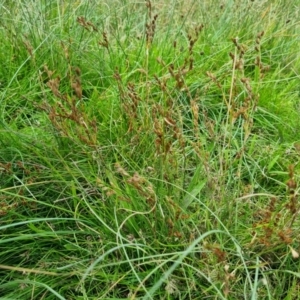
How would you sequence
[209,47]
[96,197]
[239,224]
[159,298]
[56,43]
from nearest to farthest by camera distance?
1. [159,298]
2. [239,224]
3. [96,197]
4. [56,43]
5. [209,47]

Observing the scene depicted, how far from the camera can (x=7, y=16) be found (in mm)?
2760

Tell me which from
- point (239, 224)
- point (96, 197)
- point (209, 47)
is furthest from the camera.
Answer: point (209, 47)

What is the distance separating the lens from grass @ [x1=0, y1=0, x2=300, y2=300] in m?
1.48

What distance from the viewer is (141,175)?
1.68 m

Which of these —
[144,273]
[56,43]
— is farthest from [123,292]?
[56,43]

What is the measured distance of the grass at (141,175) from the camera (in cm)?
148

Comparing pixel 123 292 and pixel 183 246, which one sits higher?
pixel 183 246

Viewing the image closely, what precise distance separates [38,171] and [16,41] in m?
0.95

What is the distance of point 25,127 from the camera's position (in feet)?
6.89

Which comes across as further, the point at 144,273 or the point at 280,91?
the point at 280,91

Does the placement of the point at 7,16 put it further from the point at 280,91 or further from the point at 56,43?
the point at 280,91

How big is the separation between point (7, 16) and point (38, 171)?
130cm

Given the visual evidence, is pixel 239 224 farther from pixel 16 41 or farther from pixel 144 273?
pixel 16 41

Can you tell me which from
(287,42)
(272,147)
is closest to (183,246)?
(272,147)
